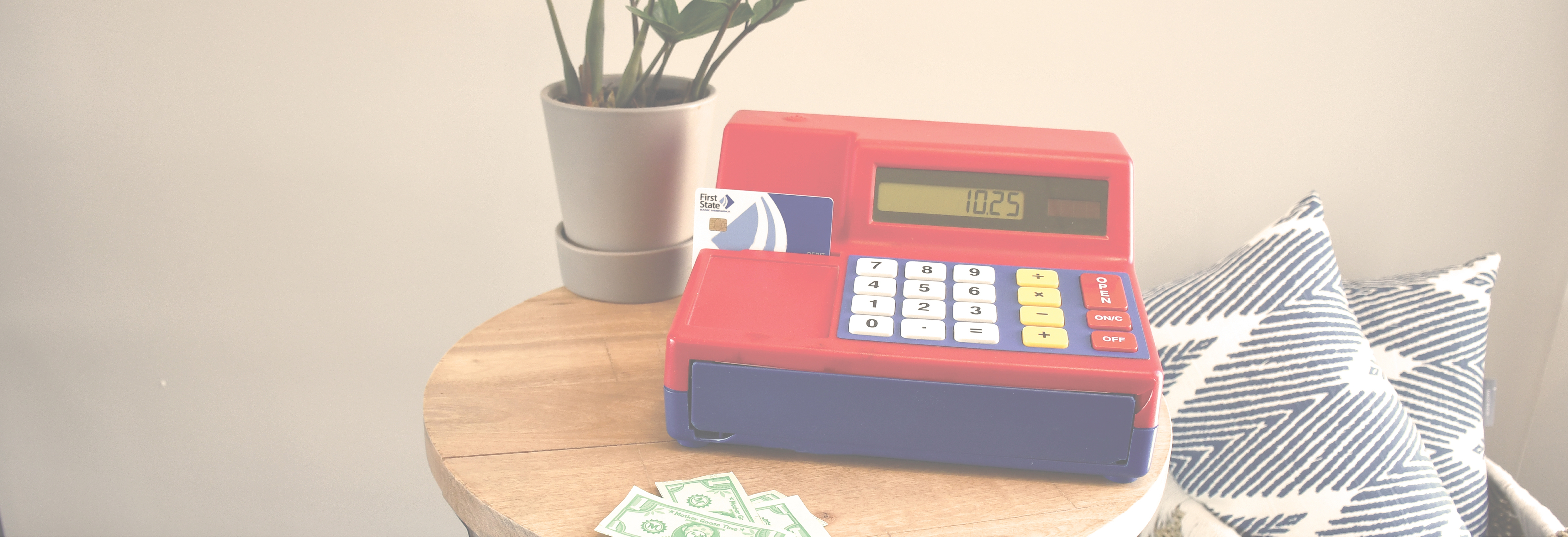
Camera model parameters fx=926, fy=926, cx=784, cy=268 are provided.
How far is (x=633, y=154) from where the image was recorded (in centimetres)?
82

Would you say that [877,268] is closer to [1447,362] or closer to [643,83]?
[643,83]

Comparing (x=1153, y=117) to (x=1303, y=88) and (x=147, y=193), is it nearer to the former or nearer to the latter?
(x=1303, y=88)

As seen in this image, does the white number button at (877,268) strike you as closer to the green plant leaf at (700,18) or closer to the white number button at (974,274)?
the white number button at (974,274)

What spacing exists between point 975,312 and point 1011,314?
0.03 meters

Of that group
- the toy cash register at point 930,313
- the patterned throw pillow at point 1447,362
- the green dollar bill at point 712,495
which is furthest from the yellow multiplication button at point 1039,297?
the patterned throw pillow at point 1447,362

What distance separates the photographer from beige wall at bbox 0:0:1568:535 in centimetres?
115

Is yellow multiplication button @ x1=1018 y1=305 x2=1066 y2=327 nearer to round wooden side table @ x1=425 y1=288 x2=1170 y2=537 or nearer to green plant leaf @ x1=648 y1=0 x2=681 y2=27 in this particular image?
round wooden side table @ x1=425 y1=288 x2=1170 y2=537

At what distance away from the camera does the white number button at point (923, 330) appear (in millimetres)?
598

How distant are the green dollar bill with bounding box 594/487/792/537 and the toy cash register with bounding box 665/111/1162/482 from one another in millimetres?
73

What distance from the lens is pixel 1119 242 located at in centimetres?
69

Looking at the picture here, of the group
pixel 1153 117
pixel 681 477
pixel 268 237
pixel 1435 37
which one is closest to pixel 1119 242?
pixel 681 477

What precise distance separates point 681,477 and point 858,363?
0.14m

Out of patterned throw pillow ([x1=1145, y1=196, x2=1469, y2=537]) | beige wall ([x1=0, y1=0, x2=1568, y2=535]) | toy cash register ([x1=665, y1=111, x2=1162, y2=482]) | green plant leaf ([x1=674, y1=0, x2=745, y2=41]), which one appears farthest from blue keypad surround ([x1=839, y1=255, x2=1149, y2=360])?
beige wall ([x1=0, y1=0, x2=1568, y2=535])

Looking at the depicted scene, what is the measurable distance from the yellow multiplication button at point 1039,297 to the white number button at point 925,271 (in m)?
0.05
